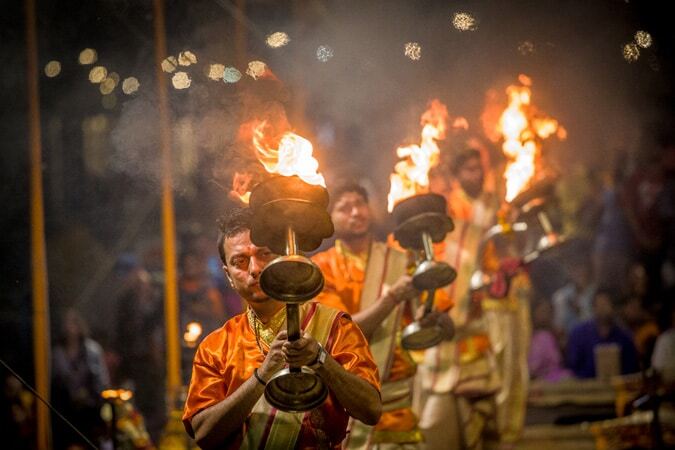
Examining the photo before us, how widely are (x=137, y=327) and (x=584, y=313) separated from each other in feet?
17.2

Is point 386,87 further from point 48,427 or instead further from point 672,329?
point 48,427

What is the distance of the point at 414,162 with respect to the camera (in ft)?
18.8

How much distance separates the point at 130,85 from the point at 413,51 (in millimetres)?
4946

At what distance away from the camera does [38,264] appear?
8.82 meters

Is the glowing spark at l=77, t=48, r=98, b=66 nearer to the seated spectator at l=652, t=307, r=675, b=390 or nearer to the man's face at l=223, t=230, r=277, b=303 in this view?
the man's face at l=223, t=230, r=277, b=303

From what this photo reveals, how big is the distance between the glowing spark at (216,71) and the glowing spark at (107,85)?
1.03 meters

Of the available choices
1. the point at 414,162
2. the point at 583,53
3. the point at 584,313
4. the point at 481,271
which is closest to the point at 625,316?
the point at 584,313

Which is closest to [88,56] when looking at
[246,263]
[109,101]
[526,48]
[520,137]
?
[109,101]

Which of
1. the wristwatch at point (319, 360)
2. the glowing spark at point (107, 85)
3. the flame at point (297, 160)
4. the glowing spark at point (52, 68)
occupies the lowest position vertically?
the wristwatch at point (319, 360)

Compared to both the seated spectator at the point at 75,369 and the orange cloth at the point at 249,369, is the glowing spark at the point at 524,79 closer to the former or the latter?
the seated spectator at the point at 75,369

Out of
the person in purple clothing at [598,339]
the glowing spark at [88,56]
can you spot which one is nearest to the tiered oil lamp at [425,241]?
the glowing spark at [88,56]

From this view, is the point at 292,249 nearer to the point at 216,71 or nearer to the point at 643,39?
the point at 216,71

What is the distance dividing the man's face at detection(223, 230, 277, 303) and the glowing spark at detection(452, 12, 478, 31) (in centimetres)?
695

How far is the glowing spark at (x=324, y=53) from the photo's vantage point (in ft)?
29.5
